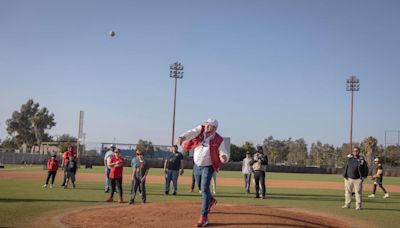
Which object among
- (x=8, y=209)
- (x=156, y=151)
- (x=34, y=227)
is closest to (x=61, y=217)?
(x=34, y=227)

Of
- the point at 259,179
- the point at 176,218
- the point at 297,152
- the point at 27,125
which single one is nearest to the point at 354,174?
the point at 259,179

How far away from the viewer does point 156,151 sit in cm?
7038

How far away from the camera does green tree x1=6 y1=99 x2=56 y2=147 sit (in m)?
95.2

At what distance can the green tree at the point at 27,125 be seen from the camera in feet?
312

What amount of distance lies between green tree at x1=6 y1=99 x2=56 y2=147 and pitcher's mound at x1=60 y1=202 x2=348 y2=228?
295ft

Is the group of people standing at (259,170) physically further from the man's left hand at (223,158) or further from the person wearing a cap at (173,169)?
the man's left hand at (223,158)

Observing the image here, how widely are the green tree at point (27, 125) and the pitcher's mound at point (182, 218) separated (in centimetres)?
8991

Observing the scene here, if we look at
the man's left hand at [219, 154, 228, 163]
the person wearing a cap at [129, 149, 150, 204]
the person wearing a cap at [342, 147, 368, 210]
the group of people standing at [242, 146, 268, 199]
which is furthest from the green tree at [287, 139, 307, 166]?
the man's left hand at [219, 154, 228, 163]

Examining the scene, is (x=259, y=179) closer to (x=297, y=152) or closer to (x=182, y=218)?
(x=182, y=218)

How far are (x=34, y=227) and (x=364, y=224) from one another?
325 inches

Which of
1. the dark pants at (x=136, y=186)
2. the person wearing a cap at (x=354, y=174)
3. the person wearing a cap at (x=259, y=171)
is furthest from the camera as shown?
the person wearing a cap at (x=259, y=171)

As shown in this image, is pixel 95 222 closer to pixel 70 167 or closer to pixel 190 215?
pixel 190 215

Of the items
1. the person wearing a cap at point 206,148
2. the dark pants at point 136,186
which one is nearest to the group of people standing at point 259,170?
the dark pants at point 136,186

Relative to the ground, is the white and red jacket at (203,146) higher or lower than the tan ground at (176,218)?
higher
